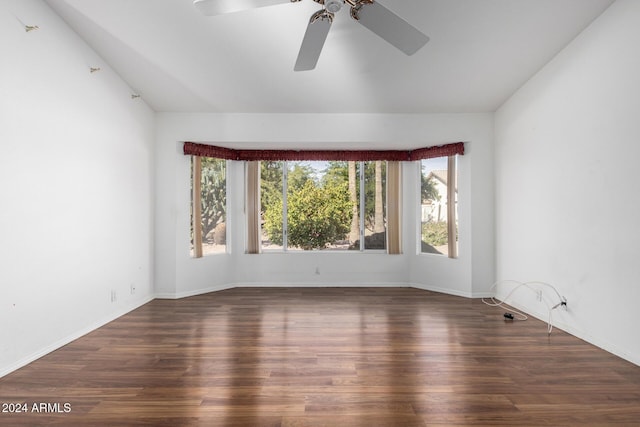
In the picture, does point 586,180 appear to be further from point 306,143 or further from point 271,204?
point 271,204

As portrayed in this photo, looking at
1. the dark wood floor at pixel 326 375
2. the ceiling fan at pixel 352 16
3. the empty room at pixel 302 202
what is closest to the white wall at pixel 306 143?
the empty room at pixel 302 202

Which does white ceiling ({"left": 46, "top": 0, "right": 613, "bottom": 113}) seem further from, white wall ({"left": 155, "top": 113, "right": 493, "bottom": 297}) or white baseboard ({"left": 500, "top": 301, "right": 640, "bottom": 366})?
white baseboard ({"left": 500, "top": 301, "right": 640, "bottom": 366})

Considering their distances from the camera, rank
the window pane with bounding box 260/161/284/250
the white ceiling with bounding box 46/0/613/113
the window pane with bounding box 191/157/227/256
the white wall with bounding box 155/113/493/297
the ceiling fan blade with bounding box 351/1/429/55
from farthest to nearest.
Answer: the window pane with bounding box 260/161/284/250, the window pane with bounding box 191/157/227/256, the white wall with bounding box 155/113/493/297, the white ceiling with bounding box 46/0/613/113, the ceiling fan blade with bounding box 351/1/429/55

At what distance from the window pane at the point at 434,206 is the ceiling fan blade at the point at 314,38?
301 centimetres

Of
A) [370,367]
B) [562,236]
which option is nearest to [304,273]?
[370,367]

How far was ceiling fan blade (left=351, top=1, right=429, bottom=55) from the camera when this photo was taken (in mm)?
2096

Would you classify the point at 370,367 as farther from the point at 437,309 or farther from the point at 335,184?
the point at 335,184

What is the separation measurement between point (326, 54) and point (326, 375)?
2.79 m

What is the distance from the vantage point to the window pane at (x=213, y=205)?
504 centimetres

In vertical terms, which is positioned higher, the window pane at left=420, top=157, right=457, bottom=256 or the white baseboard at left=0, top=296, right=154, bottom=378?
the window pane at left=420, top=157, right=457, bottom=256

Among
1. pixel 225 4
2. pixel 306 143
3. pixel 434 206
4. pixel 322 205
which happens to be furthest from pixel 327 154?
pixel 225 4

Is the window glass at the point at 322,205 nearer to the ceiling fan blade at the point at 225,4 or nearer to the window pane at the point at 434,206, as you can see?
the window pane at the point at 434,206

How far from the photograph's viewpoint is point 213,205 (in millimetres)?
5160

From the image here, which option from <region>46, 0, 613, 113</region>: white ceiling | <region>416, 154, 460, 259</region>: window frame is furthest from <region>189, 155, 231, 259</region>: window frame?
<region>416, 154, 460, 259</region>: window frame
